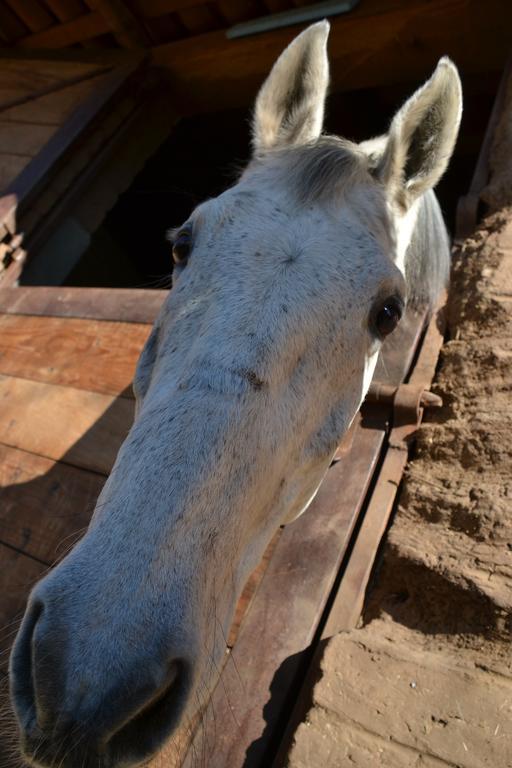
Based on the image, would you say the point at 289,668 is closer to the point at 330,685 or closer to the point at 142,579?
the point at 330,685

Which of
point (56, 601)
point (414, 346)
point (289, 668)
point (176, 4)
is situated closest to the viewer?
point (56, 601)

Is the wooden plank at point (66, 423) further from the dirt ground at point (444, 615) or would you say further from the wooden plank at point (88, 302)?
the dirt ground at point (444, 615)

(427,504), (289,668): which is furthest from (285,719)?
(427,504)

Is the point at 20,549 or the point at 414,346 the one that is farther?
the point at 414,346

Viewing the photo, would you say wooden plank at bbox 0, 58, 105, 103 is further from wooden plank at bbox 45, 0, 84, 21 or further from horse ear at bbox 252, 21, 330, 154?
horse ear at bbox 252, 21, 330, 154

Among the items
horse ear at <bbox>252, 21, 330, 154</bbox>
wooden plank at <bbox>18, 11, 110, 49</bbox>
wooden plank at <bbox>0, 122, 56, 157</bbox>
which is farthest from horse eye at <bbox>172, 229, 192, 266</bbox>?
wooden plank at <bbox>18, 11, 110, 49</bbox>

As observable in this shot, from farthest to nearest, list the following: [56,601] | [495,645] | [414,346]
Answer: [414,346] → [495,645] → [56,601]

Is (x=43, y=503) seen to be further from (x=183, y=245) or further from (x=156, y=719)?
(x=156, y=719)

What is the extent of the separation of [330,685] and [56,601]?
2.80 feet

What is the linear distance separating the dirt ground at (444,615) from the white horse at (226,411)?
429 millimetres

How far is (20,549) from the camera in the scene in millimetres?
2203

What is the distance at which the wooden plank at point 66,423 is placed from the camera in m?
2.46

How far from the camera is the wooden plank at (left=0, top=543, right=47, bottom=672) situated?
2.01m

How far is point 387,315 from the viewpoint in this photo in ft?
5.31
